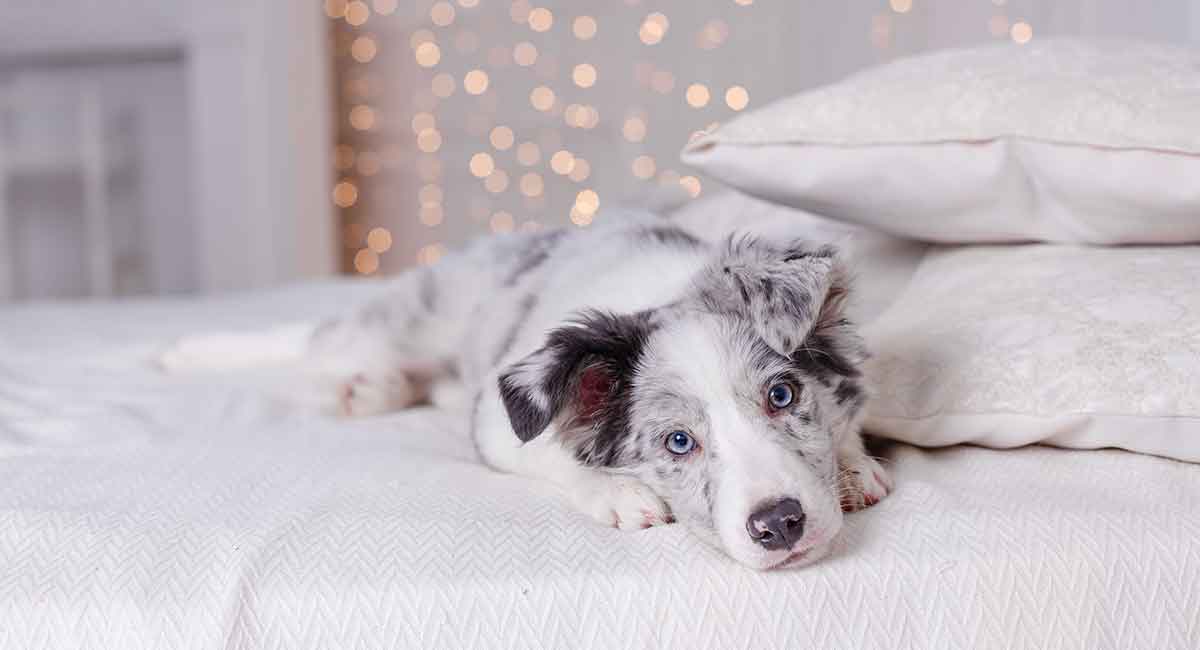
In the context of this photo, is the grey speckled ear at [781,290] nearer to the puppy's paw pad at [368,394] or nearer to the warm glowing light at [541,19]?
the puppy's paw pad at [368,394]

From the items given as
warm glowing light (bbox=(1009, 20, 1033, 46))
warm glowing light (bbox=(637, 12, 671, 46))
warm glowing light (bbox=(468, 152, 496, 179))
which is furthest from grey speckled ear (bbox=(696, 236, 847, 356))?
warm glowing light (bbox=(468, 152, 496, 179))

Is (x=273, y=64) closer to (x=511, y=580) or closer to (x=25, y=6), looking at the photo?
(x=25, y=6)

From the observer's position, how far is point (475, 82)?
5129 mm

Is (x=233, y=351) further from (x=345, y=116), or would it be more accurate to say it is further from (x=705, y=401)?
(x=345, y=116)

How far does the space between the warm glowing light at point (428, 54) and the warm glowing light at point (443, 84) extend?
62 millimetres

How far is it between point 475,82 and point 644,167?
0.88 m

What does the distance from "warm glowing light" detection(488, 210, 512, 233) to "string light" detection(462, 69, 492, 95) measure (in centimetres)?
56

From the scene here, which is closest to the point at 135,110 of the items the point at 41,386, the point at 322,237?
the point at 322,237

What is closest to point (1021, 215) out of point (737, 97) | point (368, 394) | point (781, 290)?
point (781, 290)

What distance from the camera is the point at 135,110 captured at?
542 cm

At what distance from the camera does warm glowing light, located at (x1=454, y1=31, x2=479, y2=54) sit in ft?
16.7

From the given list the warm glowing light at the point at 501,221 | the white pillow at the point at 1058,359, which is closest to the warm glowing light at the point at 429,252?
the warm glowing light at the point at 501,221

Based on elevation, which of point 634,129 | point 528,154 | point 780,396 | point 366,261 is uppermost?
point 634,129

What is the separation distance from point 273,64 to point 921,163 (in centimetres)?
391
